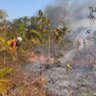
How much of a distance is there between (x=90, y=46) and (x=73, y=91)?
16.6 feet

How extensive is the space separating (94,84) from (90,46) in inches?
169

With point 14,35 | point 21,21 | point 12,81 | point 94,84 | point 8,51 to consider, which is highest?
point 21,21

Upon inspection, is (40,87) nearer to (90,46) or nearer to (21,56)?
(21,56)

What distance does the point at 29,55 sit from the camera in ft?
27.9

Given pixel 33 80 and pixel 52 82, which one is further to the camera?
pixel 52 82

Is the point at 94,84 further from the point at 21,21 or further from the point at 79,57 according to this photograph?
the point at 21,21

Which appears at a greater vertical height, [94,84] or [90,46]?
[90,46]

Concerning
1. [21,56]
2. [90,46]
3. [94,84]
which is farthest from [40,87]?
[90,46]

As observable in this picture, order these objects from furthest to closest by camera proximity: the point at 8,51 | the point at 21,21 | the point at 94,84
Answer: the point at 21,21 < the point at 8,51 < the point at 94,84

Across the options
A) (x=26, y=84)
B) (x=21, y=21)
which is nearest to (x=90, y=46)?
(x=26, y=84)

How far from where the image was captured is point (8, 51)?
7.40 m

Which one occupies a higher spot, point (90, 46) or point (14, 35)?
point (14, 35)

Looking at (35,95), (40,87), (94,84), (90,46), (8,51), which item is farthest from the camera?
(90,46)

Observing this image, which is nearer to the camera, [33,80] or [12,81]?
[12,81]
